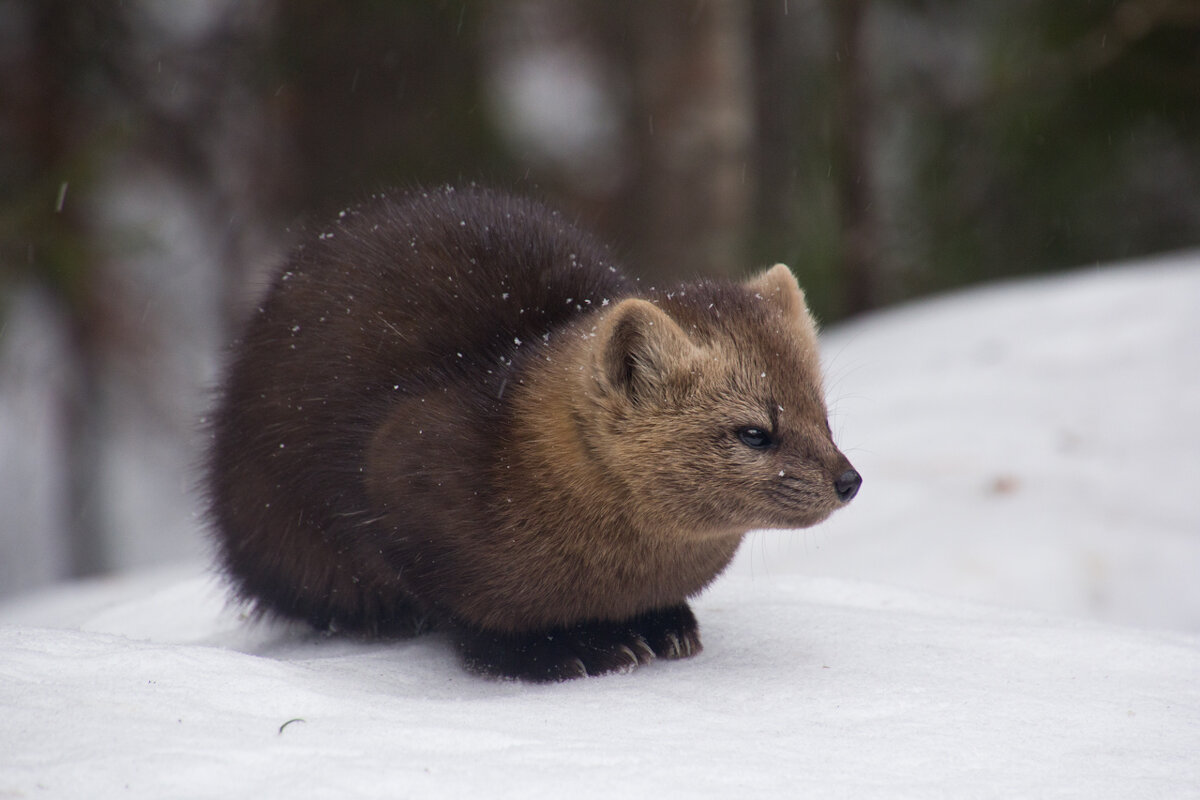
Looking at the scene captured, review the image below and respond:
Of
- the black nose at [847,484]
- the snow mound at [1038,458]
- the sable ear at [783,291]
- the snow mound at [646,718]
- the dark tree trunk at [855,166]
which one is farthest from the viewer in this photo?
the dark tree trunk at [855,166]

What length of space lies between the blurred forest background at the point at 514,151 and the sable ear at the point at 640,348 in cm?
478

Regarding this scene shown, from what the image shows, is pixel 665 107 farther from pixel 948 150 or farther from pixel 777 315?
pixel 777 315

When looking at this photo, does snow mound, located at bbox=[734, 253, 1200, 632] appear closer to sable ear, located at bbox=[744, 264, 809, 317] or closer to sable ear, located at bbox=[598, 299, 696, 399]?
sable ear, located at bbox=[744, 264, 809, 317]

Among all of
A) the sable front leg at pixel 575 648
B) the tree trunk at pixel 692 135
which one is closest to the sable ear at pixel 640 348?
the sable front leg at pixel 575 648

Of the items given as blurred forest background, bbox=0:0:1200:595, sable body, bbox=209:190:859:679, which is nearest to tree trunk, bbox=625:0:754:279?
blurred forest background, bbox=0:0:1200:595

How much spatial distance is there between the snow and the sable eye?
62 centimetres

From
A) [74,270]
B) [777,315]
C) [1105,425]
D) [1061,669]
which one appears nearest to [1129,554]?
[1105,425]

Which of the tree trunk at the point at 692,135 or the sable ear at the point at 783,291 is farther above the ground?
the tree trunk at the point at 692,135

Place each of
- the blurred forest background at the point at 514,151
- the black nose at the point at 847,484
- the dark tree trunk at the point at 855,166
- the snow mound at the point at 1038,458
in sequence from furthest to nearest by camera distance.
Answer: the dark tree trunk at the point at 855,166 → the blurred forest background at the point at 514,151 → the snow mound at the point at 1038,458 → the black nose at the point at 847,484

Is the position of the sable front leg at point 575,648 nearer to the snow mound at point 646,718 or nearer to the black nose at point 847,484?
the snow mound at point 646,718

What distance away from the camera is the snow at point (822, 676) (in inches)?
86.4

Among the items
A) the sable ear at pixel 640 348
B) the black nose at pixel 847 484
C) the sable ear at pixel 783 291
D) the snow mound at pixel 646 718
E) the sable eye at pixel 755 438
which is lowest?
the snow mound at pixel 646 718

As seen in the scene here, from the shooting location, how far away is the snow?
7.20 feet

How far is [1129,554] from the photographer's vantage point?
4.97 metres
